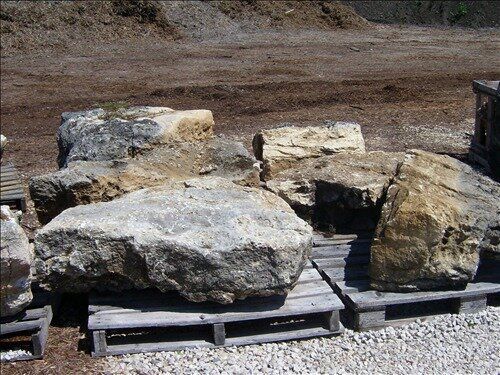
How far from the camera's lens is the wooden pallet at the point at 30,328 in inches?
205

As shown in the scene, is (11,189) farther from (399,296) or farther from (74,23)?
(74,23)

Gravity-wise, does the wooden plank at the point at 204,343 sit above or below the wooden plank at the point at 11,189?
below

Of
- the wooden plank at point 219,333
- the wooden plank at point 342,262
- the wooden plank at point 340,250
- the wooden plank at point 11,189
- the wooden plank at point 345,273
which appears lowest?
the wooden plank at point 219,333

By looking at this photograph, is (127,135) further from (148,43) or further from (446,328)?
(148,43)

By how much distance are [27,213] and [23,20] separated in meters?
12.7

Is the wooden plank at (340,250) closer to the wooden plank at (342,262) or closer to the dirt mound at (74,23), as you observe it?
the wooden plank at (342,262)

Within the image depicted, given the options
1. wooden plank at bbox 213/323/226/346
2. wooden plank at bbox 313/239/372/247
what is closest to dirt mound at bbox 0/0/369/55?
wooden plank at bbox 313/239/372/247

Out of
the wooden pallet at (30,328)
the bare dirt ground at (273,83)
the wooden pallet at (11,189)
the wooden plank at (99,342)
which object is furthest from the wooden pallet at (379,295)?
the wooden pallet at (11,189)

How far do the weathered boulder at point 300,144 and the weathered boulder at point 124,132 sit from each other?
754 millimetres

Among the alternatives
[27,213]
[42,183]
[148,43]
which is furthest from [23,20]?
[42,183]

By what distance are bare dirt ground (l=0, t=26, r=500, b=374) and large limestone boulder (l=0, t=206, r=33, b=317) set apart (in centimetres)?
275

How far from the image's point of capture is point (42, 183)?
634 centimetres

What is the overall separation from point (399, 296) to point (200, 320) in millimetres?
1687

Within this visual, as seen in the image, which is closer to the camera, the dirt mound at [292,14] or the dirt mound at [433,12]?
the dirt mound at [292,14]
